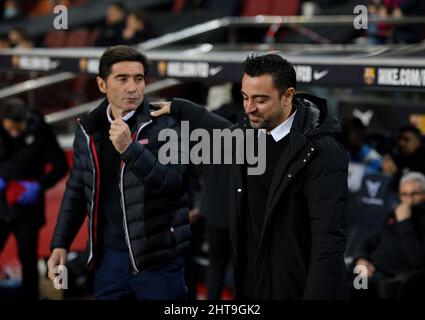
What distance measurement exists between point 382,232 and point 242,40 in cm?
561

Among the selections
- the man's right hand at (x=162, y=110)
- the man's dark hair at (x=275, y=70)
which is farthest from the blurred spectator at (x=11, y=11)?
the man's dark hair at (x=275, y=70)

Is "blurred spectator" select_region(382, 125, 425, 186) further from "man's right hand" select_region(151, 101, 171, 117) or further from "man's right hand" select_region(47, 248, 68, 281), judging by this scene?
"man's right hand" select_region(47, 248, 68, 281)

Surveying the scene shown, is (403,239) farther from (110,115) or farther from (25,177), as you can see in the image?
(25,177)

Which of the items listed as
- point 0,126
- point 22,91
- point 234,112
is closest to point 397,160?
point 234,112

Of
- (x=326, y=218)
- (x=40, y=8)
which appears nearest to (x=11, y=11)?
(x=40, y=8)

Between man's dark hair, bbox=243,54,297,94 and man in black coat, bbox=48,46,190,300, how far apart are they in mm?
924

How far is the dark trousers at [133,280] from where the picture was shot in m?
5.28

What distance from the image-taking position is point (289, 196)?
4453 mm

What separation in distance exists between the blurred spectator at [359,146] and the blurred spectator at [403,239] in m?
0.93

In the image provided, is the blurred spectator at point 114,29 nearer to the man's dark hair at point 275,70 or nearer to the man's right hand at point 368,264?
the man's right hand at point 368,264

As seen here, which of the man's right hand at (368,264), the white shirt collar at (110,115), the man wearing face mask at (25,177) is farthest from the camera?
the man wearing face mask at (25,177)

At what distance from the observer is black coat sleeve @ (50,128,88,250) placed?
543 cm

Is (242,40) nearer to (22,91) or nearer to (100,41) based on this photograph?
(100,41)

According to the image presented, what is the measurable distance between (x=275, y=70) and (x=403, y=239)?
340 centimetres
